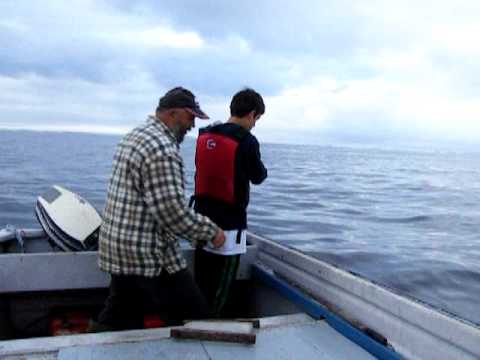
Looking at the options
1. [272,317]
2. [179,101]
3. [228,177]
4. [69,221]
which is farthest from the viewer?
[69,221]

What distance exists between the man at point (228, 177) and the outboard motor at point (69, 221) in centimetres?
110

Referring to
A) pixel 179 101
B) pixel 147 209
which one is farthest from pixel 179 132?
pixel 147 209

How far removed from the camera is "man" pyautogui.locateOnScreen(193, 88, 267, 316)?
10.2ft

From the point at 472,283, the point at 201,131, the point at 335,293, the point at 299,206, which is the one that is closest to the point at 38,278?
the point at 201,131

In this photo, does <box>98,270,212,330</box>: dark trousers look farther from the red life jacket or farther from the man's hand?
the red life jacket

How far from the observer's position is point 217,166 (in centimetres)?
312

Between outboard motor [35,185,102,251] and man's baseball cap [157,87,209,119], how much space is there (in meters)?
1.68

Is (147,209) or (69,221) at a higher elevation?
(147,209)

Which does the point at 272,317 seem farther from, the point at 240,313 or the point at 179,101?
the point at 179,101

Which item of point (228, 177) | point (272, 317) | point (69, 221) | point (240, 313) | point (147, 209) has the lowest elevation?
point (240, 313)

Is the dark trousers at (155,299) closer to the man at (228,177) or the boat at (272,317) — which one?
the boat at (272,317)

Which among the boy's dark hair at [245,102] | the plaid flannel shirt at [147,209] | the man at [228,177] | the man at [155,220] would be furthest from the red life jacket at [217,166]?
the plaid flannel shirt at [147,209]

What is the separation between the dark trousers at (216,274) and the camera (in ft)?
10.8

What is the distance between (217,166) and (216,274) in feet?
2.50
